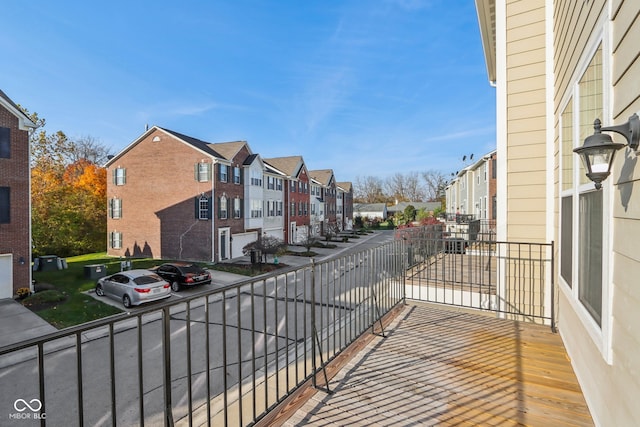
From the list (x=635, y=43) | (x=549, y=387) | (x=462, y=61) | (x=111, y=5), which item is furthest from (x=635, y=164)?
(x=462, y=61)

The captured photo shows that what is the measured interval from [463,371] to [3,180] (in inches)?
680

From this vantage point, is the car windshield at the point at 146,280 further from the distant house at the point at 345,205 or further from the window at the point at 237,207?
the distant house at the point at 345,205

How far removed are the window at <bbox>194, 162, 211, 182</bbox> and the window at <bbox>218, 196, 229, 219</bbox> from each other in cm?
170

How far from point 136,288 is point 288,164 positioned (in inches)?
944

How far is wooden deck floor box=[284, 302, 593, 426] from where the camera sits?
2.67 metres

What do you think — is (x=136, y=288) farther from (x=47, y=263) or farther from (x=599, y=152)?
(x=599, y=152)

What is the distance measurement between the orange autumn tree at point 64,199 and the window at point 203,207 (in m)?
9.59

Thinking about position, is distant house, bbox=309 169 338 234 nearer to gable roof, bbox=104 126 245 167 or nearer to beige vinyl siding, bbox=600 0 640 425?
gable roof, bbox=104 126 245 167

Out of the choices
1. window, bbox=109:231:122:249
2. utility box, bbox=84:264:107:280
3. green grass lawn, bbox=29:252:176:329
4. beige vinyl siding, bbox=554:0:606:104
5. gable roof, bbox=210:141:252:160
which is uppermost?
gable roof, bbox=210:141:252:160

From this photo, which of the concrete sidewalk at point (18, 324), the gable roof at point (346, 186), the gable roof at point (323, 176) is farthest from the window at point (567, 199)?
the gable roof at point (346, 186)

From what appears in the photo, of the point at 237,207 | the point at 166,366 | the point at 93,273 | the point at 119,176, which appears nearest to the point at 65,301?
the point at 93,273

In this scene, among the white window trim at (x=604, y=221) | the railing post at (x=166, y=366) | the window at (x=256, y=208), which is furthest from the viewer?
the window at (x=256, y=208)

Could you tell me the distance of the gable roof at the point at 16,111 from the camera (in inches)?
473

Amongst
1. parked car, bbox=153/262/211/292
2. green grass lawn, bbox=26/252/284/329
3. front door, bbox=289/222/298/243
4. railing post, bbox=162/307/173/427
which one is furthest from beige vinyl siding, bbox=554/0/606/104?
front door, bbox=289/222/298/243
